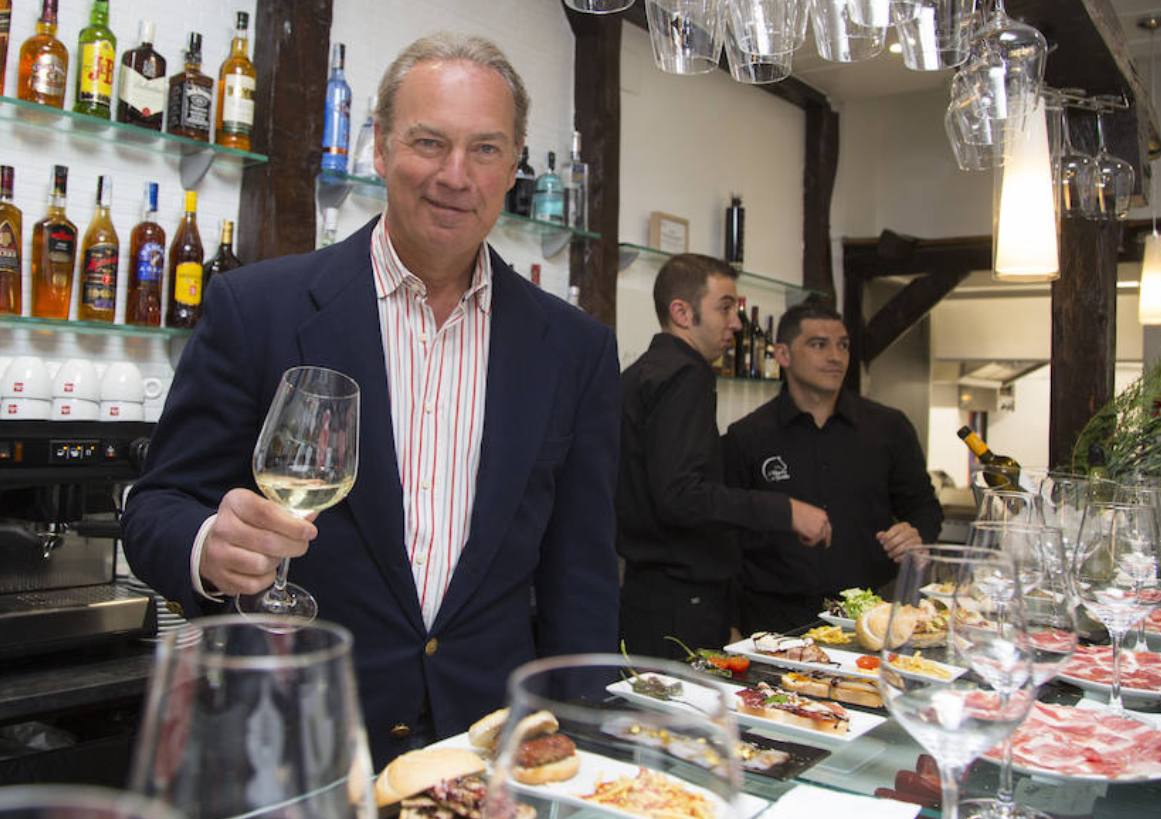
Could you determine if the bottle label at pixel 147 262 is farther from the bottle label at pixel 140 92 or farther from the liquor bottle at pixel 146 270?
the bottle label at pixel 140 92

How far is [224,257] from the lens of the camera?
288 cm

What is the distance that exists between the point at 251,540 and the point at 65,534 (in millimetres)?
1394

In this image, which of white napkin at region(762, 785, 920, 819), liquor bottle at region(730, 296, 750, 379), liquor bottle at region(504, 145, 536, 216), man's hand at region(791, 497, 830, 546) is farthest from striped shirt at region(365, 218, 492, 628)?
liquor bottle at region(730, 296, 750, 379)

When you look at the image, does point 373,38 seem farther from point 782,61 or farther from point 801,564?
point 801,564

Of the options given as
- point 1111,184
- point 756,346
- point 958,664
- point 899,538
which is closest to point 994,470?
point 899,538

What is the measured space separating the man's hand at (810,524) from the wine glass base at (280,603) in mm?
2133

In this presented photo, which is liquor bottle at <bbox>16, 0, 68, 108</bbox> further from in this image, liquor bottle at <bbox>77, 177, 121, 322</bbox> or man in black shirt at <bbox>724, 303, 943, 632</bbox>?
man in black shirt at <bbox>724, 303, 943, 632</bbox>

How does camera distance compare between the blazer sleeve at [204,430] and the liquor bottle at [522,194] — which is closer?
the blazer sleeve at [204,430]

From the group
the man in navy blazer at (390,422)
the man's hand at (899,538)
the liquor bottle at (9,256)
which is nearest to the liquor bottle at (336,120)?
the liquor bottle at (9,256)

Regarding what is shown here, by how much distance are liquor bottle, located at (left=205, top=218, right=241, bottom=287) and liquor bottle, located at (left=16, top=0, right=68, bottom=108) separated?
516 millimetres

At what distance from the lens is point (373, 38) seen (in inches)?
137

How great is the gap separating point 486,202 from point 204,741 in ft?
4.14

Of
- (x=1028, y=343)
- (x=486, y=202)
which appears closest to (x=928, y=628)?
(x=486, y=202)

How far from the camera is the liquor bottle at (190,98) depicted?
2.75 meters
